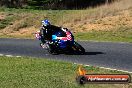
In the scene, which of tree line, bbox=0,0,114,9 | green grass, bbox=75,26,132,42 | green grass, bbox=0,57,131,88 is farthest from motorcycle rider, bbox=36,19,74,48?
tree line, bbox=0,0,114,9

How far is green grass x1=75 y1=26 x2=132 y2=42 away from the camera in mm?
29609

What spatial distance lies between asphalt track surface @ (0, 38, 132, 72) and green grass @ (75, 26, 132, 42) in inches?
138

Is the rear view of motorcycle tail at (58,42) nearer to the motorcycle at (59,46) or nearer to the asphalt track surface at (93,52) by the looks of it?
the motorcycle at (59,46)

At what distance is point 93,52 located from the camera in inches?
872

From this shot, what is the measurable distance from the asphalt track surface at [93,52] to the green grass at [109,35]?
11.5ft

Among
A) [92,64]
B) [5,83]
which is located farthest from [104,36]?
[5,83]

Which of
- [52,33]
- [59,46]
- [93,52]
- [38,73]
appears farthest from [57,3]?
[38,73]

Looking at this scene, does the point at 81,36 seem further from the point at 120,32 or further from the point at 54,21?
the point at 54,21

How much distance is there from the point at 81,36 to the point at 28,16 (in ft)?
37.5

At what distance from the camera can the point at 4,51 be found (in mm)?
23078

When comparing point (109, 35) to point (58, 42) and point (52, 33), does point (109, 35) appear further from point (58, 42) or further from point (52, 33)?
point (58, 42)

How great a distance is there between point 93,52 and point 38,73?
6.98 meters

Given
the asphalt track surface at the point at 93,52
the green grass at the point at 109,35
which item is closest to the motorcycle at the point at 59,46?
the asphalt track surface at the point at 93,52

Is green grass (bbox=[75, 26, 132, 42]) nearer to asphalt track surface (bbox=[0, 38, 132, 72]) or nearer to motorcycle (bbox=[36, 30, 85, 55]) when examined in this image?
asphalt track surface (bbox=[0, 38, 132, 72])
